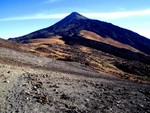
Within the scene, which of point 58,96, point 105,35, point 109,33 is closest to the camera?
point 58,96

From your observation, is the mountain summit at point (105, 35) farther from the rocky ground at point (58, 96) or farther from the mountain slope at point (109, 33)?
the rocky ground at point (58, 96)

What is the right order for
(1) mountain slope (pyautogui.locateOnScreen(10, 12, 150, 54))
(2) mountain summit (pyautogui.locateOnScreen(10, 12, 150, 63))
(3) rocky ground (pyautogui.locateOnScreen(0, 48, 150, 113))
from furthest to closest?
(1) mountain slope (pyautogui.locateOnScreen(10, 12, 150, 54)) → (2) mountain summit (pyautogui.locateOnScreen(10, 12, 150, 63)) → (3) rocky ground (pyautogui.locateOnScreen(0, 48, 150, 113))

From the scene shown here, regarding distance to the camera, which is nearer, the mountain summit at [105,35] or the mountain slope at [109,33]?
the mountain summit at [105,35]

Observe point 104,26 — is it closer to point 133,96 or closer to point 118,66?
point 118,66

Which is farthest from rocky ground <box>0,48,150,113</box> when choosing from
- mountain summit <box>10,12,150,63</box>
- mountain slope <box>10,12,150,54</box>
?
mountain slope <box>10,12,150,54</box>

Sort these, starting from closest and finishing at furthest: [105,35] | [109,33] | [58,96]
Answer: [58,96], [105,35], [109,33]

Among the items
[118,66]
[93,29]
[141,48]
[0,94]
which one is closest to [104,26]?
[93,29]

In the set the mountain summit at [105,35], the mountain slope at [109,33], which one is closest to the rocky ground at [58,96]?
the mountain summit at [105,35]

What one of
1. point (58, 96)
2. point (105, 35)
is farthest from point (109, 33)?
point (58, 96)

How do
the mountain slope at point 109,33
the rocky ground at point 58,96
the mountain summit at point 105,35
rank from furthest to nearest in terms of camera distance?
the mountain slope at point 109,33, the mountain summit at point 105,35, the rocky ground at point 58,96

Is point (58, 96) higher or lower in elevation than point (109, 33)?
lower

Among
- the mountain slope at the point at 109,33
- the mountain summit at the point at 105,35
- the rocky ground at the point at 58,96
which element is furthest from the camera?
the mountain slope at the point at 109,33

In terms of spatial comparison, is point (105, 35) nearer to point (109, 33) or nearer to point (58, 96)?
point (109, 33)

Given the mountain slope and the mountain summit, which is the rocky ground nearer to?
the mountain summit
